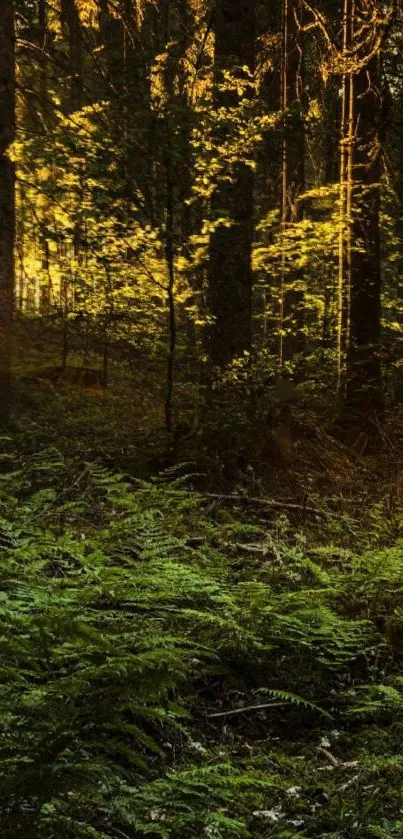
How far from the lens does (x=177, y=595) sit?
3.59m

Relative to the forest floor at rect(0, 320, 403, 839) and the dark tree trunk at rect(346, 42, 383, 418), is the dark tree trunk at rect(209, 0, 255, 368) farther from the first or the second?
the dark tree trunk at rect(346, 42, 383, 418)

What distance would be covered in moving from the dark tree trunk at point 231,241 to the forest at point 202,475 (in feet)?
0.09

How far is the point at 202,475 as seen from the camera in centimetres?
686

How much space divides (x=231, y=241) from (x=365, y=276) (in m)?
3.36

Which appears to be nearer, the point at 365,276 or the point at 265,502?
the point at 265,502

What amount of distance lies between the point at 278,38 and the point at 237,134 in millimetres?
5008

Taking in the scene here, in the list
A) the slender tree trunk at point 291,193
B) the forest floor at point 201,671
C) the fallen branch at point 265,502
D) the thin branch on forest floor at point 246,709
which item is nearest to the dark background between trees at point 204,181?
the slender tree trunk at point 291,193

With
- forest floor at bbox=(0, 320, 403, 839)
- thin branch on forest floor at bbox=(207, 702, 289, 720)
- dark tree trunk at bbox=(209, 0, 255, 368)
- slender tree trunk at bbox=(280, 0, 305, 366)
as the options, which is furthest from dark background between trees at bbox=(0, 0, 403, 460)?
thin branch on forest floor at bbox=(207, 702, 289, 720)

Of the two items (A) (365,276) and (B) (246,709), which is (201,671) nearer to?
(B) (246,709)

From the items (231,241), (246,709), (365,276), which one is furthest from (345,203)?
(246,709)

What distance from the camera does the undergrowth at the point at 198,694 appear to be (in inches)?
79.6

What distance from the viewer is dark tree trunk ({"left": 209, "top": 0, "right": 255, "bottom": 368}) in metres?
8.36

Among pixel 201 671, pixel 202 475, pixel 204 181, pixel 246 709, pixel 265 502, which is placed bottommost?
pixel 246 709

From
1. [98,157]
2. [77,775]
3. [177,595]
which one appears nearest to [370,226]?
[98,157]
